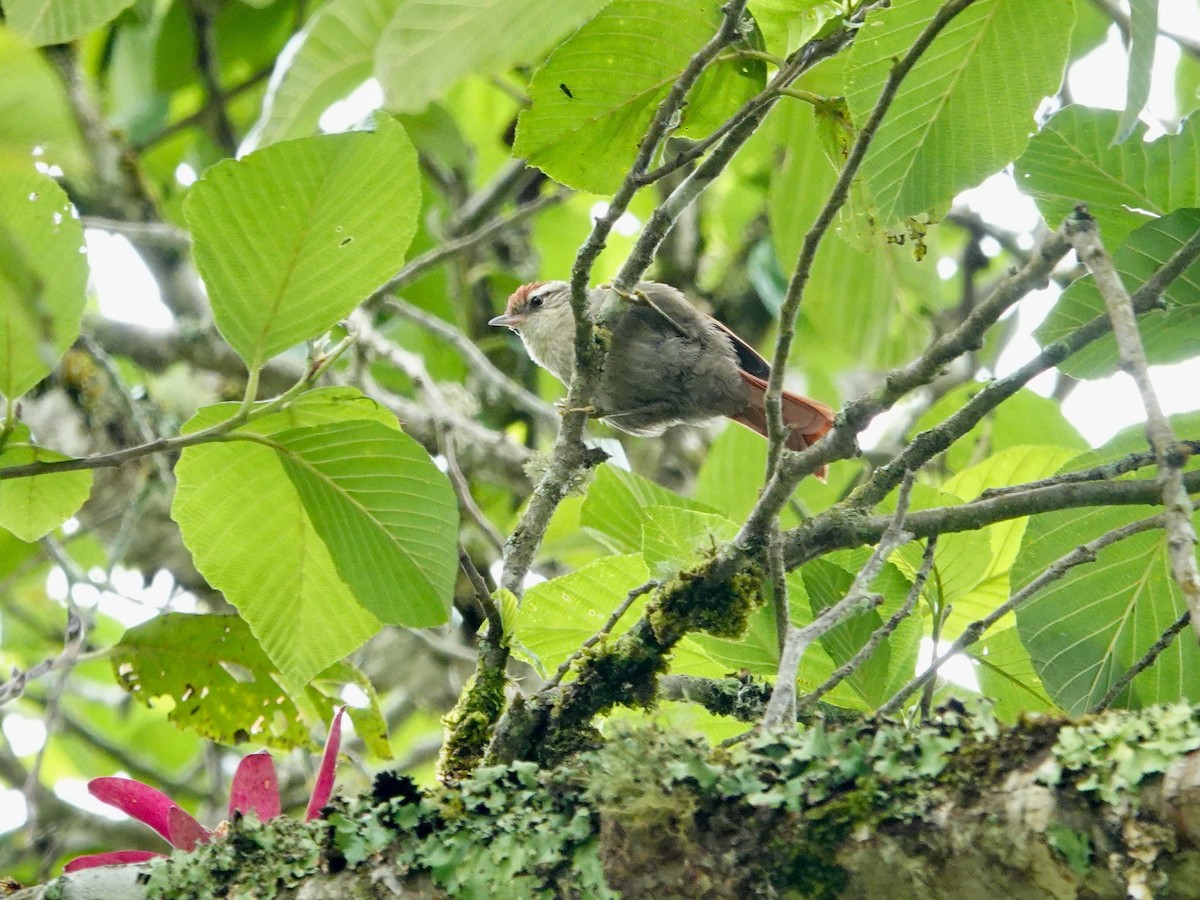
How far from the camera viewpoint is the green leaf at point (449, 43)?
289 centimetres

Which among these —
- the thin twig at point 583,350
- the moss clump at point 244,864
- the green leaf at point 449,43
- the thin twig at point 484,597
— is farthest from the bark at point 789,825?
the green leaf at point 449,43

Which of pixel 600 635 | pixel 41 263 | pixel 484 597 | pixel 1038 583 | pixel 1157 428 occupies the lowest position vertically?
pixel 600 635

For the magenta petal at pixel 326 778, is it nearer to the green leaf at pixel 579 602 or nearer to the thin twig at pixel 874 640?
the green leaf at pixel 579 602

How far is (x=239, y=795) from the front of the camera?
2.18 meters

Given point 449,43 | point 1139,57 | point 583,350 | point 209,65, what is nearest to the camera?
point 1139,57

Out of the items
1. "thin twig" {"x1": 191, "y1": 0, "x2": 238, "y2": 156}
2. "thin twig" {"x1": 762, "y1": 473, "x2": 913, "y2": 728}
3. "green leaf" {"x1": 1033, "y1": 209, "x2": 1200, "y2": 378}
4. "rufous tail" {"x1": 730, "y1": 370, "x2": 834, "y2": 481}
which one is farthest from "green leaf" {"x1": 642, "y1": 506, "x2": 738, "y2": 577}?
"thin twig" {"x1": 191, "y1": 0, "x2": 238, "y2": 156}

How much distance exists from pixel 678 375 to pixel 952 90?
233 cm

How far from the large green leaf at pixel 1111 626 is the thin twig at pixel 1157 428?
2.23ft

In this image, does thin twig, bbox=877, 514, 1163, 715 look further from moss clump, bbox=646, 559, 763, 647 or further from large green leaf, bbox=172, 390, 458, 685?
large green leaf, bbox=172, 390, 458, 685

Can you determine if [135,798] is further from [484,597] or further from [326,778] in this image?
[484,597]

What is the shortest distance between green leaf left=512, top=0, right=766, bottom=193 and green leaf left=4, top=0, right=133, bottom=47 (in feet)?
3.28

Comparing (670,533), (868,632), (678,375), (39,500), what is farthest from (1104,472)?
(678,375)

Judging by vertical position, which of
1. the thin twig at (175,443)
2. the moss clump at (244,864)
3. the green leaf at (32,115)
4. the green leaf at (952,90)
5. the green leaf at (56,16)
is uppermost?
the green leaf at (56,16)

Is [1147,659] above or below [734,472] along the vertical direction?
above
